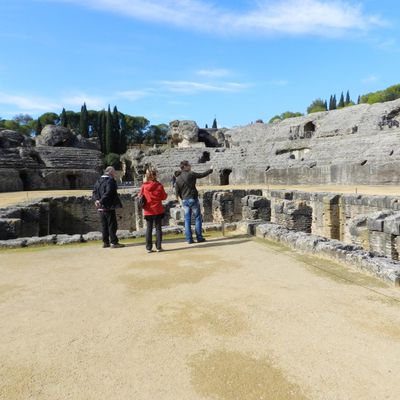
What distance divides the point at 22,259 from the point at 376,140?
727 inches

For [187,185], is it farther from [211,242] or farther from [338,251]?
[338,251]

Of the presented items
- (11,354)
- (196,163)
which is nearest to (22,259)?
(11,354)

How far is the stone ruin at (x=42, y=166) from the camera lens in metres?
23.3

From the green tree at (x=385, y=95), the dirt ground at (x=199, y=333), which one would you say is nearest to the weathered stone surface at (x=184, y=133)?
the dirt ground at (x=199, y=333)

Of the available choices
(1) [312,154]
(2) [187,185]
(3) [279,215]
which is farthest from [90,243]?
(1) [312,154]

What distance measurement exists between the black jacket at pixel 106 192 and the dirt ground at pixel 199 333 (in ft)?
5.66

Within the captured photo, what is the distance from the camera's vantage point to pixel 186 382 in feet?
7.06

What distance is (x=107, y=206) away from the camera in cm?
625

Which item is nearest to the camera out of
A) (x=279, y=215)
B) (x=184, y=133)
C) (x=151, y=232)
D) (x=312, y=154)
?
(x=151, y=232)

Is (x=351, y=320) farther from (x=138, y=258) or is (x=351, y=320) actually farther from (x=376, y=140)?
(x=376, y=140)

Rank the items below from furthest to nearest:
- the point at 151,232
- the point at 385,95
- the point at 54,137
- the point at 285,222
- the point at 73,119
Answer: the point at 73,119 < the point at 385,95 < the point at 54,137 < the point at 285,222 < the point at 151,232

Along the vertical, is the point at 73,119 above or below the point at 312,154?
above

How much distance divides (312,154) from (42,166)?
689 inches

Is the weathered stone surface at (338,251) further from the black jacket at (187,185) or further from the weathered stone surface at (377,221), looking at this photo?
the weathered stone surface at (377,221)
